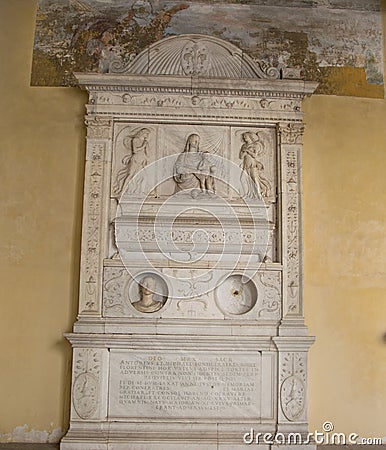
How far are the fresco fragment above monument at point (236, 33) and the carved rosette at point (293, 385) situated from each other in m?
2.74

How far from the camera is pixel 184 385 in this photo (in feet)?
17.6

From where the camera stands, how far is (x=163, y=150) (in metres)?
5.82

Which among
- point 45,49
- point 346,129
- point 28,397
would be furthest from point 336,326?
point 45,49

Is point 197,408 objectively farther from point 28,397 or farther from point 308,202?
point 308,202

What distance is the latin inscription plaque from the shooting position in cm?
534

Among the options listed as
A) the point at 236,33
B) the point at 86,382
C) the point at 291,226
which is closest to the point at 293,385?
the point at 291,226

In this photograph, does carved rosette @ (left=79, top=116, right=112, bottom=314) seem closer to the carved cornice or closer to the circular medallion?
the carved cornice

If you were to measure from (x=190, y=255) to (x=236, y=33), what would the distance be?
95.1 inches

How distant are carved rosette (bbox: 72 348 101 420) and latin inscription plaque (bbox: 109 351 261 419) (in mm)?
145

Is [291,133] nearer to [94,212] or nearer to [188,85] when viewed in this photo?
[188,85]

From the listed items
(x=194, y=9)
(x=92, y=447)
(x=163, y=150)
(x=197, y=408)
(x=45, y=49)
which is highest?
(x=194, y=9)

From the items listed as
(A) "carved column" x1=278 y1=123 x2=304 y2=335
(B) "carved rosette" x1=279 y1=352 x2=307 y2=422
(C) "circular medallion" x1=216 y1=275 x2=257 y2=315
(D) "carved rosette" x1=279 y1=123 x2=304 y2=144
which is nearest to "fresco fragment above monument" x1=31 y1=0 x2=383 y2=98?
(D) "carved rosette" x1=279 y1=123 x2=304 y2=144

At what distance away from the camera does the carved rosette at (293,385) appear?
211 inches

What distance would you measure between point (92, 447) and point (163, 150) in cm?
287
